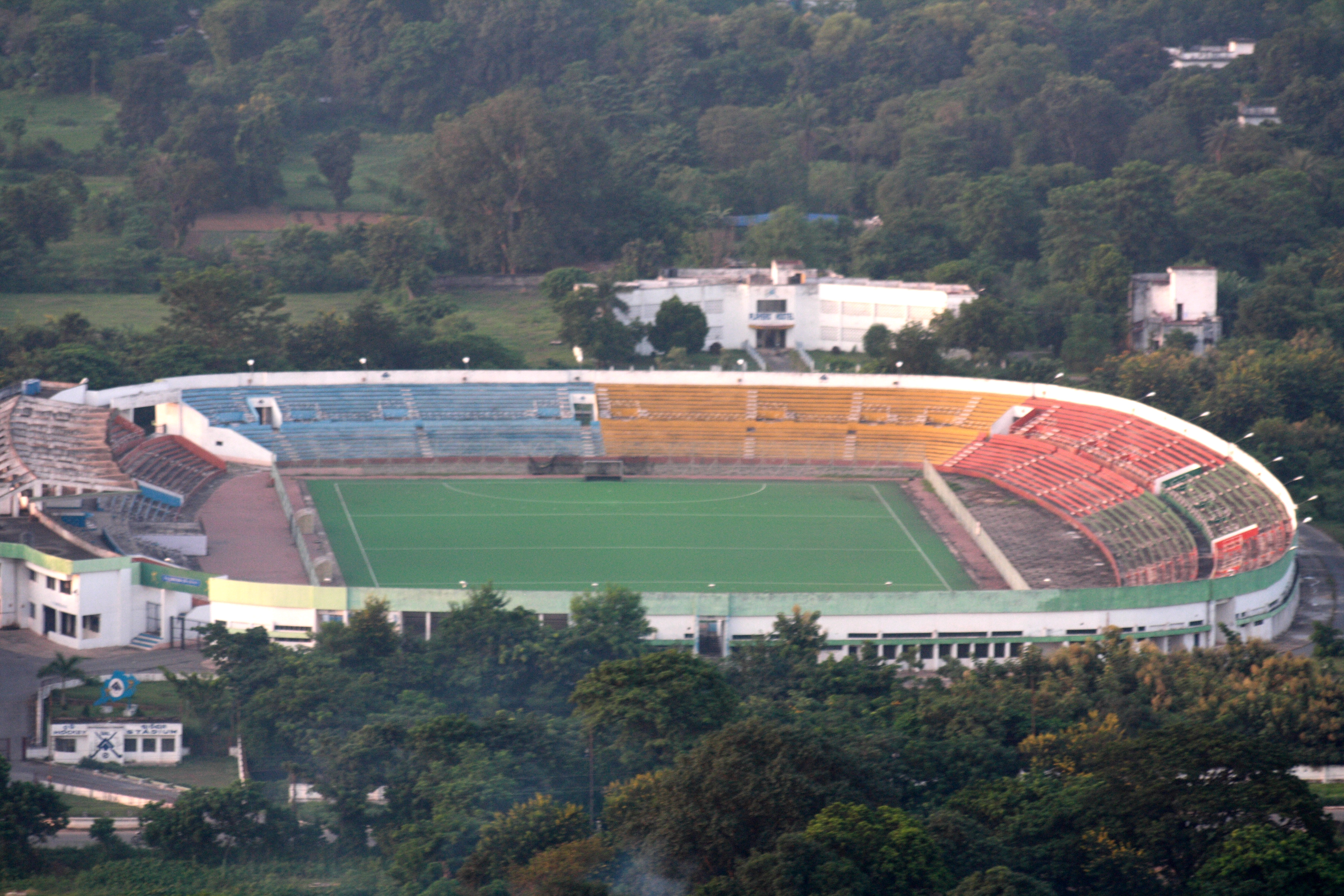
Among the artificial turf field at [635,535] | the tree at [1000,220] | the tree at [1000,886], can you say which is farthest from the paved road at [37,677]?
the tree at [1000,220]

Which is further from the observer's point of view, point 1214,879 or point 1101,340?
point 1101,340

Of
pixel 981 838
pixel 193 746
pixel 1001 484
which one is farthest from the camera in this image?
pixel 1001 484

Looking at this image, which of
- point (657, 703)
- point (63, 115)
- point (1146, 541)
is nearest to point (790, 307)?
point (1146, 541)

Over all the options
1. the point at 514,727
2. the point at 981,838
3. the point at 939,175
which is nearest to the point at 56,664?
the point at 514,727

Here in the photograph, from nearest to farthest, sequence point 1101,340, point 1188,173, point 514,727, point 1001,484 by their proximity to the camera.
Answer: point 514,727, point 1001,484, point 1101,340, point 1188,173

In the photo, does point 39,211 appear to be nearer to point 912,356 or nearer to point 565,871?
point 912,356

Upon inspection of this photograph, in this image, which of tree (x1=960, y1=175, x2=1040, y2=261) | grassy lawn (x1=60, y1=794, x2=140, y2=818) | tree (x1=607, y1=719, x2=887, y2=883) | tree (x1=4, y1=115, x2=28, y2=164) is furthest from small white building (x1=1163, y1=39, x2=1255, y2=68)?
grassy lawn (x1=60, y1=794, x2=140, y2=818)

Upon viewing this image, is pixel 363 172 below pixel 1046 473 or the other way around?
the other way around

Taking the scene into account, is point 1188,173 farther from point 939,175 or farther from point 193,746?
point 193,746
